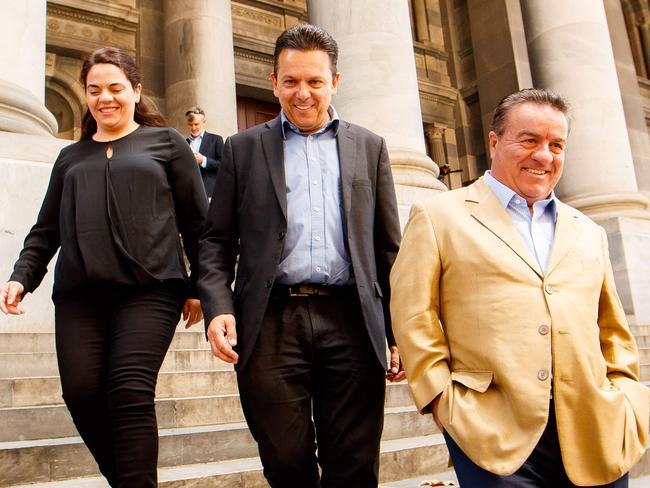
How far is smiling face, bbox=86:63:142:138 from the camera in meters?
2.64

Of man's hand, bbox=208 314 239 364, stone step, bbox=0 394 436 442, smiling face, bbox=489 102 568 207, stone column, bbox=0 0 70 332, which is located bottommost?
stone step, bbox=0 394 436 442

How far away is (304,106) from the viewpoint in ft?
7.72

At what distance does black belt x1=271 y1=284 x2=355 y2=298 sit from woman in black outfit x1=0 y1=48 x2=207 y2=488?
1.50 feet

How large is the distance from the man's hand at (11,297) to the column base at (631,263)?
27.0 ft

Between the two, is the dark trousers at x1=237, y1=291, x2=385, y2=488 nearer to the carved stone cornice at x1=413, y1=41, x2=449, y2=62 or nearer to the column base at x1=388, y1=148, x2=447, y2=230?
the column base at x1=388, y1=148, x2=447, y2=230

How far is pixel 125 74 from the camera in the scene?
2.67m

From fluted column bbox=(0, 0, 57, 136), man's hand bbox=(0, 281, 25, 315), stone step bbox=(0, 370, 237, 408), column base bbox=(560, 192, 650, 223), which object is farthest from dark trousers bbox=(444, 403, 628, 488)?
column base bbox=(560, 192, 650, 223)

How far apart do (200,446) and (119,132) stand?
1.74 m

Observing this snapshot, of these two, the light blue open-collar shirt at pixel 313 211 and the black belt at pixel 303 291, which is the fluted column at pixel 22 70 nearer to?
the light blue open-collar shirt at pixel 313 211

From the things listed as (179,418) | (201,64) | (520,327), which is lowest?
(179,418)

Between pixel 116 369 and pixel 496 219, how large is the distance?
4.22 feet

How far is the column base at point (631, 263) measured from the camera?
30.2 ft

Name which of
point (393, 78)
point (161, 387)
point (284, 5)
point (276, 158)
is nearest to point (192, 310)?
point (276, 158)

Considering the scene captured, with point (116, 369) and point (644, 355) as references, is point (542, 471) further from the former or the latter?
point (644, 355)
